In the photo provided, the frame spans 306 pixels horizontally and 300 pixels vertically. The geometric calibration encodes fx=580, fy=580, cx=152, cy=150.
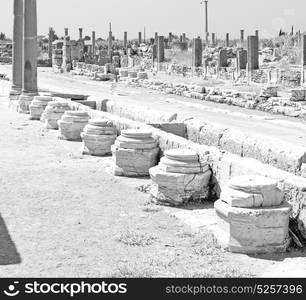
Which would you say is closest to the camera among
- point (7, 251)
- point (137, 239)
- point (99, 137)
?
point (7, 251)

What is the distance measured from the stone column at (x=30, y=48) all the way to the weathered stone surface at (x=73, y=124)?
21.4 feet

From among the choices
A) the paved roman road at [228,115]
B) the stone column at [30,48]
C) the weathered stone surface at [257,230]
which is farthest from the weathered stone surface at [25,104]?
the weathered stone surface at [257,230]

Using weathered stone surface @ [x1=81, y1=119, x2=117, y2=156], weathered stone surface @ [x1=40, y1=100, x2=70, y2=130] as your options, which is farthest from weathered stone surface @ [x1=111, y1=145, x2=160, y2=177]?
weathered stone surface @ [x1=40, y1=100, x2=70, y2=130]

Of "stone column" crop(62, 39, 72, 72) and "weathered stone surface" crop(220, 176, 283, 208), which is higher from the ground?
"stone column" crop(62, 39, 72, 72)

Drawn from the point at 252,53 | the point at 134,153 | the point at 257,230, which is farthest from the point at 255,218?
the point at 252,53

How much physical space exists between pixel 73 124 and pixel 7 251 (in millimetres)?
7584

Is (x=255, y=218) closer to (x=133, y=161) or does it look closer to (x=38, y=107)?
(x=133, y=161)

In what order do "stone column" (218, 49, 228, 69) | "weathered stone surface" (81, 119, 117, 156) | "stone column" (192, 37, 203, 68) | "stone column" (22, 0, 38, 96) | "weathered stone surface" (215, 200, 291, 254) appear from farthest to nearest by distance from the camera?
"stone column" (192, 37, 203, 68) < "stone column" (218, 49, 228, 69) < "stone column" (22, 0, 38, 96) < "weathered stone surface" (81, 119, 117, 156) < "weathered stone surface" (215, 200, 291, 254)

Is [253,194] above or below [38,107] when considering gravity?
below

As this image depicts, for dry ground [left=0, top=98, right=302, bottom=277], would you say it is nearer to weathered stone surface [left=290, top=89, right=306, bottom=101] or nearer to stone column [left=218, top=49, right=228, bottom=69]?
weathered stone surface [left=290, top=89, right=306, bottom=101]

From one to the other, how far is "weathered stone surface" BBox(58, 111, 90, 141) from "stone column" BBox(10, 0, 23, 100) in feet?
27.9

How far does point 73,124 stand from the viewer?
1309cm

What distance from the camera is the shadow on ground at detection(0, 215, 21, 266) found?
17.7 feet

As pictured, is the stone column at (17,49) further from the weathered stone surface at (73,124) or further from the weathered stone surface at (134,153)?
the weathered stone surface at (134,153)
